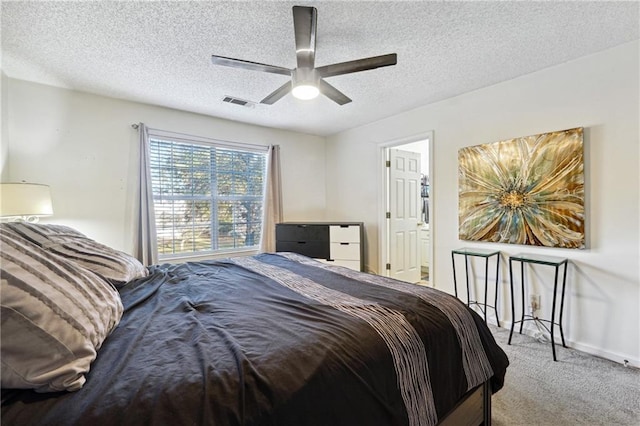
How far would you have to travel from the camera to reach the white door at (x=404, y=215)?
415 centimetres

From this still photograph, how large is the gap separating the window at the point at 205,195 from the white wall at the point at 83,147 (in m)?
0.27

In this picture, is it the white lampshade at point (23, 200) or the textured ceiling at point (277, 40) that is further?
the white lampshade at point (23, 200)

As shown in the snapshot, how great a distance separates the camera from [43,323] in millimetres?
738

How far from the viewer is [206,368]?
0.82 meters

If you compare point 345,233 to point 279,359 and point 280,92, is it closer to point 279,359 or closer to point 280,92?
point 280,92

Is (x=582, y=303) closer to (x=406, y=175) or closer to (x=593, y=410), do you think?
(x=593, y=410)

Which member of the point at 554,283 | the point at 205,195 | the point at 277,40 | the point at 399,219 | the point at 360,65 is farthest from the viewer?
the point at 399,219

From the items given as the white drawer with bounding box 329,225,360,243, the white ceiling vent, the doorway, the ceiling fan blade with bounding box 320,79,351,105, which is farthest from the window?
the ceiling fan blade with bounding box 320,79,351,105

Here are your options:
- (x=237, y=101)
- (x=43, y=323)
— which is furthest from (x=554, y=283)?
(x=237, y=101)

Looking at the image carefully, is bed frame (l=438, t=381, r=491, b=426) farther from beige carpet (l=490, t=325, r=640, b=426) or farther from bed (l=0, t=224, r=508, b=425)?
beige carpet (l=490, t=325, r=640, b=426)

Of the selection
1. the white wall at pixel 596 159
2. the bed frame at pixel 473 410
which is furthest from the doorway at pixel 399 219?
the bed frame at pixel 473 410

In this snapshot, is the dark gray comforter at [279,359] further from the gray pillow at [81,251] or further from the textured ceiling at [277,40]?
the textured ceiling at [277,40]

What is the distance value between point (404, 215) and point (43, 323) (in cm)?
412

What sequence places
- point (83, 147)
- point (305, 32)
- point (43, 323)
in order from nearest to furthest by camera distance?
point (43, 323) < point (305, 32) < point (83, 147)
